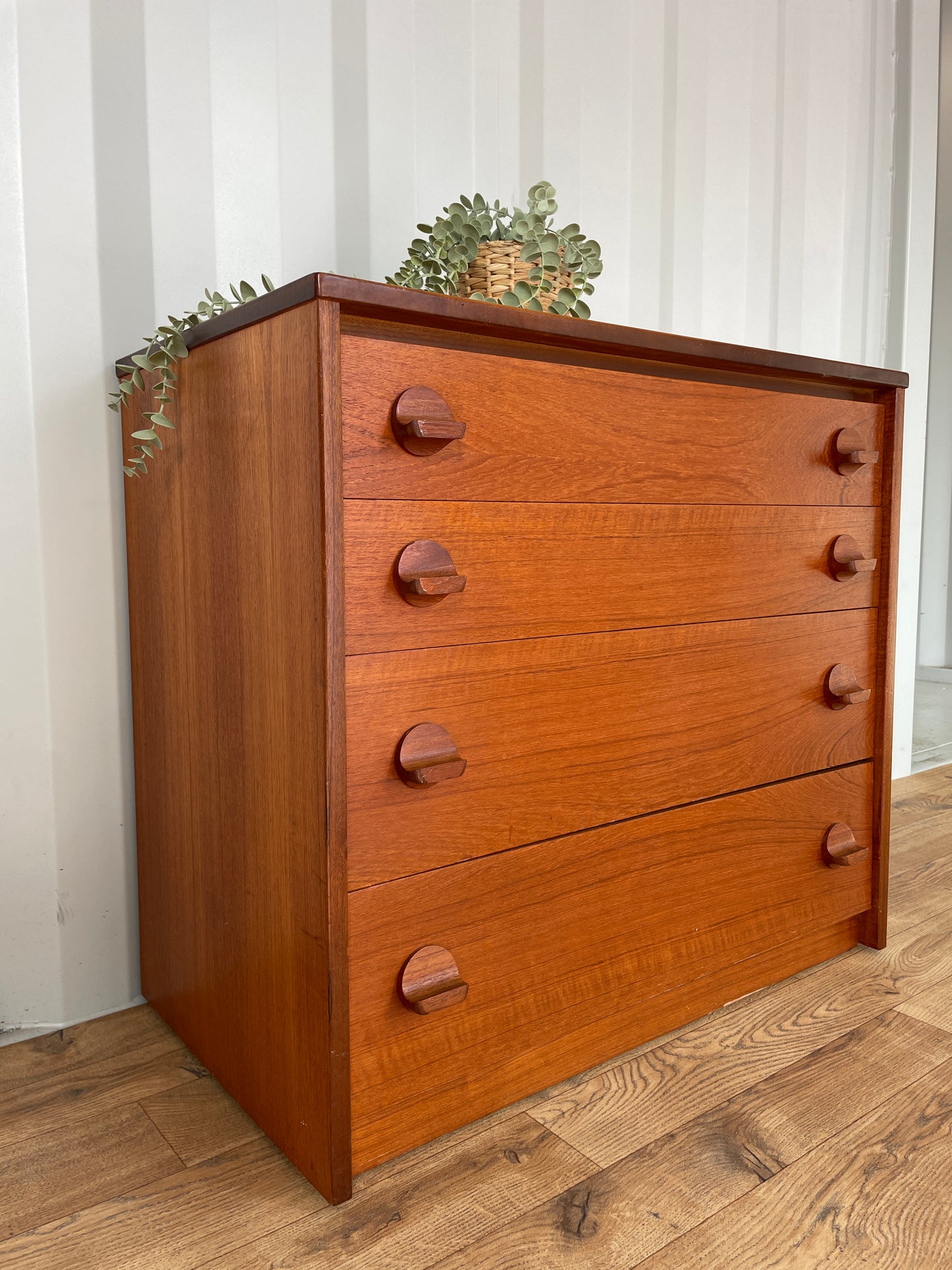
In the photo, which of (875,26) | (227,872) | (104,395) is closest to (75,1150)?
(227,872)

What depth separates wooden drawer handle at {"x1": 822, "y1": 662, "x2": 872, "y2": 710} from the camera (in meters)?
1.28

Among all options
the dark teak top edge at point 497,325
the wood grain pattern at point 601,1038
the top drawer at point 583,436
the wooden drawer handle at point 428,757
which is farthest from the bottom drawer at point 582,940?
the dark teak top edge at point 497,325

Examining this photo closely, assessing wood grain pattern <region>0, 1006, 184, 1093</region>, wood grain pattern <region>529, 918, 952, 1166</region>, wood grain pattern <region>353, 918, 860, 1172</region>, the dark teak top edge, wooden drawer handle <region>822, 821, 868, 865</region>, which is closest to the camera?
the dark teak top edge

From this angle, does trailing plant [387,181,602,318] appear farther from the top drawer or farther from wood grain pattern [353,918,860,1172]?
wood grain pattern [353,918,860,1172]

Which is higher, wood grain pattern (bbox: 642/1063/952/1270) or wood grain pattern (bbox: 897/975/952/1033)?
wood grain pattern (bbox: 897/975/952/1033)

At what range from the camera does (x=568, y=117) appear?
1636mm

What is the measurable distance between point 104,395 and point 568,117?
0.99m

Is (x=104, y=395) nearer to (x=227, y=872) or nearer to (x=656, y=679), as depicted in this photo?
(x=227, y=872)

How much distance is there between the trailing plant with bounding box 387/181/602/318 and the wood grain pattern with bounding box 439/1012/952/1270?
0.89 m

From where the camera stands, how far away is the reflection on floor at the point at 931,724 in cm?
244

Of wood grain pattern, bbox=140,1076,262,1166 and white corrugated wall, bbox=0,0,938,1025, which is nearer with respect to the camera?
wood grain pattern, bbox=140,1076,262,1166

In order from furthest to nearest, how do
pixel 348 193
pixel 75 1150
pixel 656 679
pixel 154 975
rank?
pixel 348 193, pixel 154 975, pixel 656 679, pixel 75 1150

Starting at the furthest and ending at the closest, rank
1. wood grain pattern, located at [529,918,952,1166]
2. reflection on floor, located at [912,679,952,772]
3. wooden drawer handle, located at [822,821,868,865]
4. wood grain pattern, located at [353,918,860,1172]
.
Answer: reflection on floor, located at [912,679,952,772], wooden drawer handle, located at [822,821,868,865], wood grain pattern, located at [529,918,952,1166], wood grain pattern, located at [353,918,860,1172]

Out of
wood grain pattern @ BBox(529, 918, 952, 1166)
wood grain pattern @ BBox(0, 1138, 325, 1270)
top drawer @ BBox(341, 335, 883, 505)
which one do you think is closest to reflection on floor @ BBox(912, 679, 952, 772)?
wood grain pattern @ BBox(529, 918, 952, 1166)
